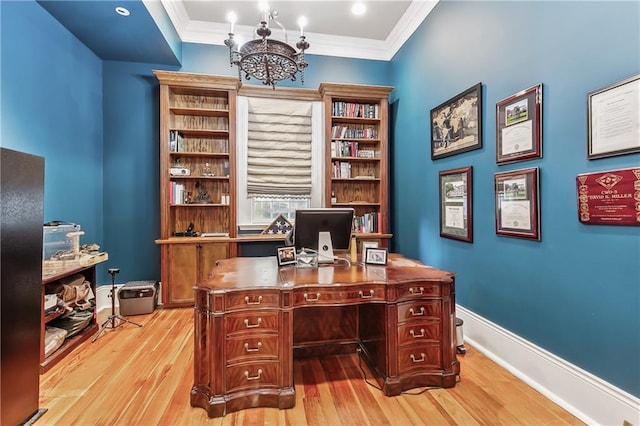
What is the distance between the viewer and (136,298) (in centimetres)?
331

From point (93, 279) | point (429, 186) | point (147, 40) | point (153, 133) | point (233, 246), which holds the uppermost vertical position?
point (147, 40)

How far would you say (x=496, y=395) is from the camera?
1.88 metres

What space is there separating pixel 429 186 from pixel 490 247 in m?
1.03

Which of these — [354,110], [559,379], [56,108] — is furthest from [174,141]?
[559,379]

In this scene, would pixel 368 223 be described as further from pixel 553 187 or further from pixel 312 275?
pixel 553 187

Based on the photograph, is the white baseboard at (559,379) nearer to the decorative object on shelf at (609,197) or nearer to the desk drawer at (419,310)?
the desk drawer at (419,310)

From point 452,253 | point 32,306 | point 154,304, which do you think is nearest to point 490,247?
point 452,253

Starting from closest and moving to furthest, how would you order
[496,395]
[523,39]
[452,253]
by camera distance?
[496,395] < [523,39] < [452,253]

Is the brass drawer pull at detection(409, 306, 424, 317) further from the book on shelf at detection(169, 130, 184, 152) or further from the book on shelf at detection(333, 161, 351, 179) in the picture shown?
the book on shelf at detection(169, 130, 184, 152)

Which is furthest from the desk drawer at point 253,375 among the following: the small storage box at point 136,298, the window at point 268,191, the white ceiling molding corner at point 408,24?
the white ceiling molding corner at point 408,24

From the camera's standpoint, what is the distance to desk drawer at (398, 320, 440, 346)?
1.88 metres

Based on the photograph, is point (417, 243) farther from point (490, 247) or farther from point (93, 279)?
point (93, 279)

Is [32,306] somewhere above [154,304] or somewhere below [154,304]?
above

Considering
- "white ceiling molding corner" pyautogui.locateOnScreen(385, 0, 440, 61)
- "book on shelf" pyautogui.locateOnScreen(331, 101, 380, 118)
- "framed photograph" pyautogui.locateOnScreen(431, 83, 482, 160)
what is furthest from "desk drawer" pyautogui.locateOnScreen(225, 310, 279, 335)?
"white ceiling molding corner" pyautogui.locateOnScreen(385, 0, 440, 61)
